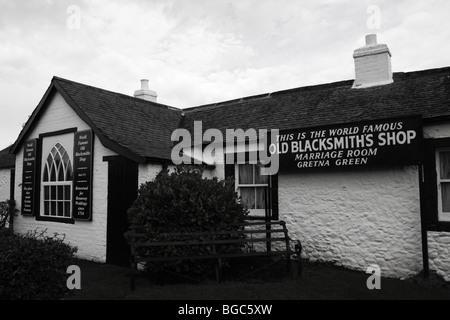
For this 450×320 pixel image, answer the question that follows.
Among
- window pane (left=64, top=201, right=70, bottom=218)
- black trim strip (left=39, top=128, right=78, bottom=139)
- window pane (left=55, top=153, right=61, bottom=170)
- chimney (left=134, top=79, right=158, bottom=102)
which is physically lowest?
window pane (left=64, top=201, right=70, bottom=218)

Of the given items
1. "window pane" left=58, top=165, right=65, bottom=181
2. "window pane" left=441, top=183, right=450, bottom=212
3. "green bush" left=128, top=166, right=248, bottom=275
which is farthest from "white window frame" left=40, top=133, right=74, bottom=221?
"window pane" left=441, top=183, right=450, bottom=212

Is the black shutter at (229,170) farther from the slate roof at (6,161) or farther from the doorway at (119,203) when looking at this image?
the slate roof at (6,161)

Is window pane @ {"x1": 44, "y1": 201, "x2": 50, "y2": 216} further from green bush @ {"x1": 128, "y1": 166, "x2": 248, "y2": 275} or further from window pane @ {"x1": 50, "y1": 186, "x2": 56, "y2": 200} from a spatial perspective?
green bush @ {"x1": 128, "y1": 166, "x2": 248, "y2": 275}

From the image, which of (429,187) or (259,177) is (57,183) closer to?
(259,177)

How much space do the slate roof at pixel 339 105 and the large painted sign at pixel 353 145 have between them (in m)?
0.36

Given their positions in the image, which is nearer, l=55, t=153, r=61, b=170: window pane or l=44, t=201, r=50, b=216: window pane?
l=55, t=153, r=61, b=170: window pane

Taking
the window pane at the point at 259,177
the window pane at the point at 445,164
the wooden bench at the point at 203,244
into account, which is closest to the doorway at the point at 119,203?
the wooden bench at the point at 203,244

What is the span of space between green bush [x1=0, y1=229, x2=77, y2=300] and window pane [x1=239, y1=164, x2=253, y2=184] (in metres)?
5.02

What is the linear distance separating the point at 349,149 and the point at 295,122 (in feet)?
6.44

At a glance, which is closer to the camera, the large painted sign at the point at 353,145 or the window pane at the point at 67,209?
the large painted sign at the point at 353,145

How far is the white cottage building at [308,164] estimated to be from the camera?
734cm

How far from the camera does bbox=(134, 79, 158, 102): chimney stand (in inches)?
607

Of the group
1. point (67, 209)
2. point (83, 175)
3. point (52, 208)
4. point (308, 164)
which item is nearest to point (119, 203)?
point (83, 175)

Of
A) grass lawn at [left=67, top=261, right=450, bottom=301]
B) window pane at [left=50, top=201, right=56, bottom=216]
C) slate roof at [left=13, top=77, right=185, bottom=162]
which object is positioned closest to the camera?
grass lawn at [left=67, top=261, right=450, bottom=301]
